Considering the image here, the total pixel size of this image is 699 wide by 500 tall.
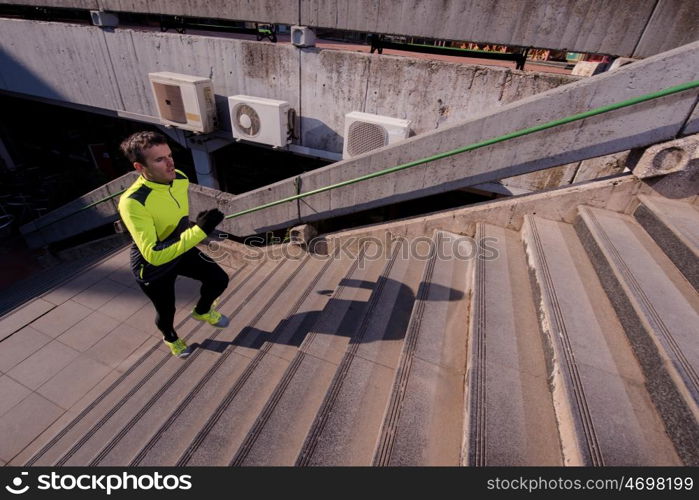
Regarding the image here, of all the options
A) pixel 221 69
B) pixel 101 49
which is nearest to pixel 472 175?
pixel 221 69

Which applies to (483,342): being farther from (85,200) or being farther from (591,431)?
(85,200)

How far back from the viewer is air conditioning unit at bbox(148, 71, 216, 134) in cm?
568

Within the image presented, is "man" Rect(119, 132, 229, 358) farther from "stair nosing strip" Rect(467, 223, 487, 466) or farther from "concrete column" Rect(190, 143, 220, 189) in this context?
"concrete column" Rect(190, 143, 220, 189)

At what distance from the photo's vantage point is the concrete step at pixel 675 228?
8.14ft

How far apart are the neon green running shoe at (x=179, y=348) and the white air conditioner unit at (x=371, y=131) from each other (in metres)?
3.77

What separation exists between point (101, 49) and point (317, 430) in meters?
9.00

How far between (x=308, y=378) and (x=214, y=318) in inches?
73.3

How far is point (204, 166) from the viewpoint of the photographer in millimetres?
7098

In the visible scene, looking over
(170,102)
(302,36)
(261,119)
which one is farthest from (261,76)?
(170,102)

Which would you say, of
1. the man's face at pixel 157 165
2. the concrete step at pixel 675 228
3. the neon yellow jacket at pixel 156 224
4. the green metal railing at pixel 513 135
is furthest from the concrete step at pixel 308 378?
the concrete step at pixel 675 228

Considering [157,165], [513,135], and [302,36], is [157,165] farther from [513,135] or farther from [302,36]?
[302,36]

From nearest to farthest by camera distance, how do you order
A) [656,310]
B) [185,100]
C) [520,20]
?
1. [656,310]
2. [520,20]
3. [185,100]

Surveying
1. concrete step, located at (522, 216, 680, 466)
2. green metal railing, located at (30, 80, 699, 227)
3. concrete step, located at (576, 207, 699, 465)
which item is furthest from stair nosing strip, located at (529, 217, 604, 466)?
green metal railing, located at (30, 80, 699, 227)
